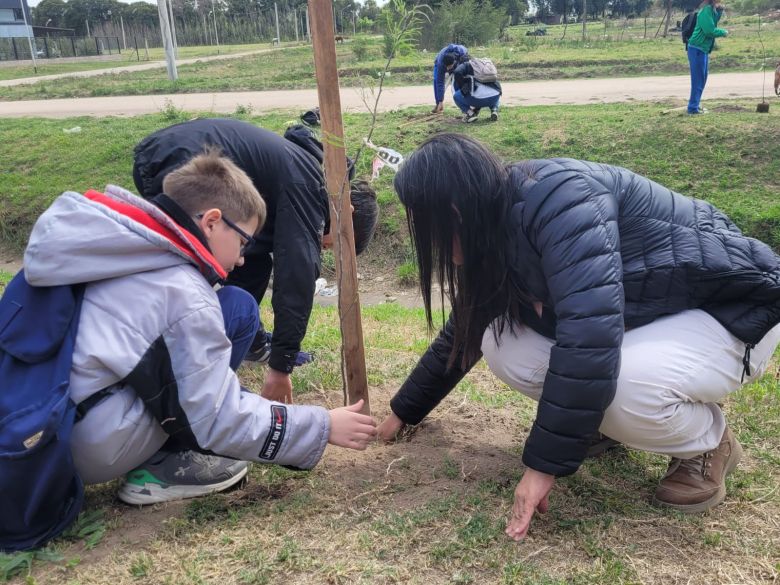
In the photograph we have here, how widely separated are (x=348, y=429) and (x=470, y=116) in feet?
27.1

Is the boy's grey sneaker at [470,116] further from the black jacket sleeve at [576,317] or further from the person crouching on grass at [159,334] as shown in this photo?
the black jacket sleeve at [576,317]

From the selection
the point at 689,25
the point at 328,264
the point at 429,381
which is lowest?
the point at 328,264

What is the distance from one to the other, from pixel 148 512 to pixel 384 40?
1.72 meters

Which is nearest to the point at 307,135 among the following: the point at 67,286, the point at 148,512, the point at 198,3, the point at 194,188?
the point at 194,188

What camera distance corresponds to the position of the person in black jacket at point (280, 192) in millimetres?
2795

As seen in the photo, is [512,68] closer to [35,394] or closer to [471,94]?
[471,94]

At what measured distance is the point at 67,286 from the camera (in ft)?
6.14

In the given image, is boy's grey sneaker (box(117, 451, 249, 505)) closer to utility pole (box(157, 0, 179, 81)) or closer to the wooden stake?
the wooden stake

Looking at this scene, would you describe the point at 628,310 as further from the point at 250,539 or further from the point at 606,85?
the point at 606,85

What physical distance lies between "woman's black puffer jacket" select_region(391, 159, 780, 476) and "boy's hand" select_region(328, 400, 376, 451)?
52cm

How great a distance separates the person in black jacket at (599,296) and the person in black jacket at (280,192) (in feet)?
2.45

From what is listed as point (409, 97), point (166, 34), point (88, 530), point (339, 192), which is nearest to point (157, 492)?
point (88, 530)

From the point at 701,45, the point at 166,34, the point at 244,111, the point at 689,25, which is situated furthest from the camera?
the point at 166,34

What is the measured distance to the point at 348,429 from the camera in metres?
2.16
